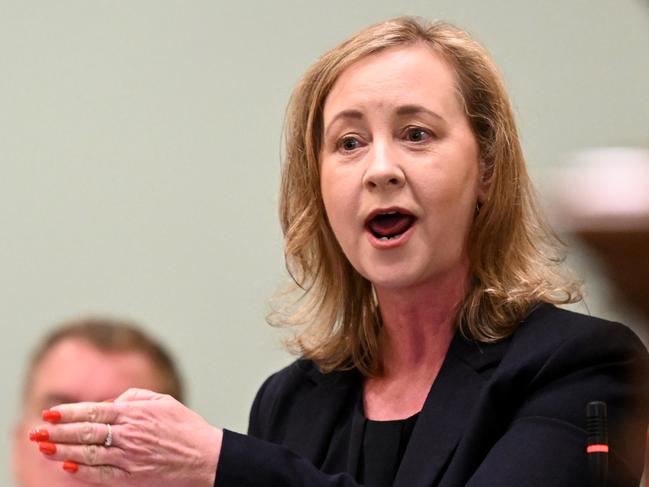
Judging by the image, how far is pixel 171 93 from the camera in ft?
12.6

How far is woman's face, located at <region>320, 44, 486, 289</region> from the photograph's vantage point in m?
2.29

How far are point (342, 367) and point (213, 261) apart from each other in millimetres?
1244

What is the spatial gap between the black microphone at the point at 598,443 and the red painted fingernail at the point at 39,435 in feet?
2.79

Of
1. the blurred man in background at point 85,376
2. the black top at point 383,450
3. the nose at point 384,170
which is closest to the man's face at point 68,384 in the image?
the blurred man in background at point 85,376

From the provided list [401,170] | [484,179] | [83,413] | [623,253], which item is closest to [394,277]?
[401,170]

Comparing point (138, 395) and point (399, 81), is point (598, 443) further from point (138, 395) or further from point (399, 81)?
point (399, 81)

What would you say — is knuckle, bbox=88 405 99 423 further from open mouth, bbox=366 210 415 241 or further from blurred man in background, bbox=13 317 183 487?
open mouth, bbox=366 210 415 241

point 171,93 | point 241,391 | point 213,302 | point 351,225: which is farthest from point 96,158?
point 351,225

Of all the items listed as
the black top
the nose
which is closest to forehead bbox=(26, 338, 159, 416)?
the black top

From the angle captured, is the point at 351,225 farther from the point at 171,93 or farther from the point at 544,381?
the point at 171,93

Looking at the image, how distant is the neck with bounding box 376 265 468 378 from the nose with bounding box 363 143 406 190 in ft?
0.77

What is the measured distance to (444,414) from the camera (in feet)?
7.18

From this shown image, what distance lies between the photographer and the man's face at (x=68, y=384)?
6.45 feet

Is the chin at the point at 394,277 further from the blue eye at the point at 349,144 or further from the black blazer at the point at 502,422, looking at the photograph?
the blue eye at the point at 349,144
